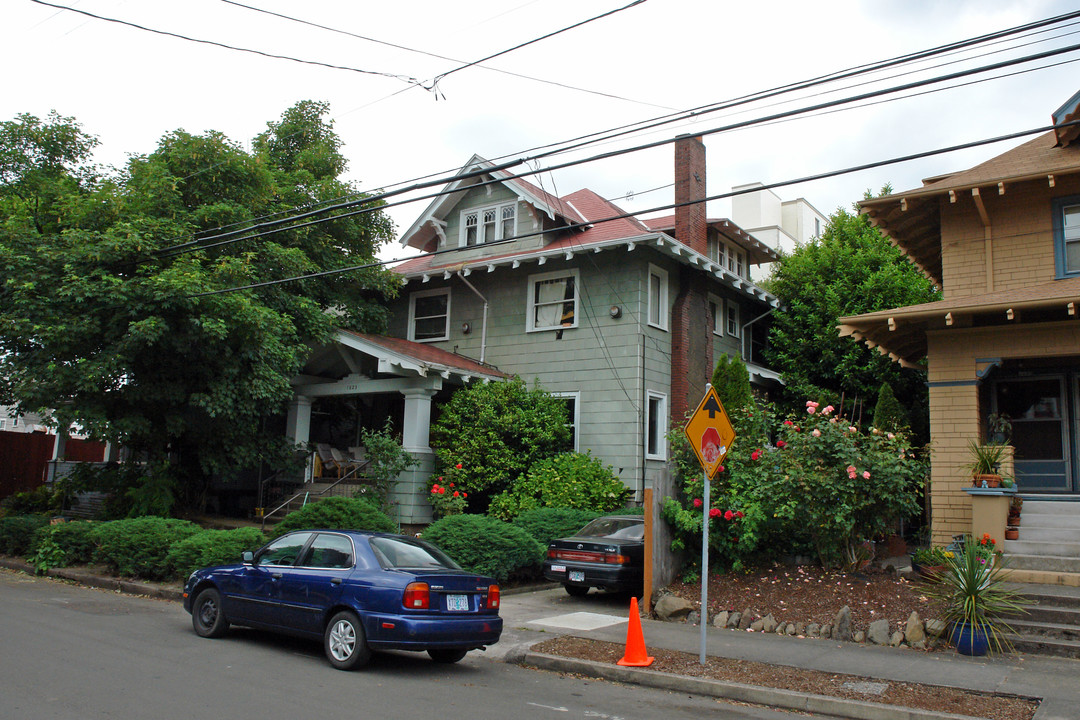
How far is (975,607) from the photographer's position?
9352 millimetres

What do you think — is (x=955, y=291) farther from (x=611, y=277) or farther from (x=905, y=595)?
(x=611, y=277)

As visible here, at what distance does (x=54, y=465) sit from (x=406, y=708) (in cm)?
2217

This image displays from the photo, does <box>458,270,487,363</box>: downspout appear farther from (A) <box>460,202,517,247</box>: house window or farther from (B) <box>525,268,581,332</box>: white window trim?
(B) <box>525,268,581,332</box>: white window trim

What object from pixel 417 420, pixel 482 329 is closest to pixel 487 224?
pixel 482 329

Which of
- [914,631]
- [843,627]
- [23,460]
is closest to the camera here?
[914,631]

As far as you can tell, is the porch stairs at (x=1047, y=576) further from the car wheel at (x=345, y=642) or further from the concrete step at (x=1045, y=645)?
the car wheel at (x=345, y=642)

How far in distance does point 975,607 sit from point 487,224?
16003 mm

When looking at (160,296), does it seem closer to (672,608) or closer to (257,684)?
(257,684)

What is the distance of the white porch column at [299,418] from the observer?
2055cm

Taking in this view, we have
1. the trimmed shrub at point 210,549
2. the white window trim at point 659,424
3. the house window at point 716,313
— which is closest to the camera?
the trimmed shrub at point 210,549

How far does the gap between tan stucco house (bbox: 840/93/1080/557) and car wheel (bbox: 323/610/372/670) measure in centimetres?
1027

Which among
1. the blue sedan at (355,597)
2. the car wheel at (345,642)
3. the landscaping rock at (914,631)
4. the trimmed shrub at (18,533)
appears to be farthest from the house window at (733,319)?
the trimmed shrub at (18,533)

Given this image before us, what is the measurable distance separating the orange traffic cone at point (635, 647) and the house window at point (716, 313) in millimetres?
14304

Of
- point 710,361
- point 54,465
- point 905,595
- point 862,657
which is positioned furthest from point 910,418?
point 54,465
